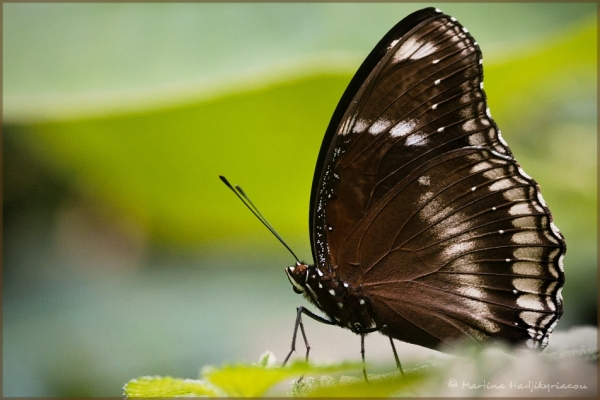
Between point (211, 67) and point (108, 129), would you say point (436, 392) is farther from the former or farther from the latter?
point (108, 129)

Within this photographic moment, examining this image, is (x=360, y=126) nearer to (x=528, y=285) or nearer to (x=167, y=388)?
(x=528, y=285)

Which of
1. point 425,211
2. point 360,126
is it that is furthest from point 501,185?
point 360,126

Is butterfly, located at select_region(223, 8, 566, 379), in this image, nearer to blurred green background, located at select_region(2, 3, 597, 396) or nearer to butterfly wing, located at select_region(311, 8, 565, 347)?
butterfly wing, located at select_region(311, 8, 565, 347)

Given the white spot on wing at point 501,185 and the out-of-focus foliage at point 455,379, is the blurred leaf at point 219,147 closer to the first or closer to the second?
the white spot on wing at point 501,185

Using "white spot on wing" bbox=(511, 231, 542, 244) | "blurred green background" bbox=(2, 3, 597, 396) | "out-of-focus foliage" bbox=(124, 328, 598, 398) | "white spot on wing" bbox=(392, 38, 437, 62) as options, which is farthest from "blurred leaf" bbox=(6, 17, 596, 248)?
"out-of-focus foliage" bbox=(124, 328, 598, 398)

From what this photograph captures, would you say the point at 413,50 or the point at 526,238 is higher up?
the point at 413,50

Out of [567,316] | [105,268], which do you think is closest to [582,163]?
[567,316]

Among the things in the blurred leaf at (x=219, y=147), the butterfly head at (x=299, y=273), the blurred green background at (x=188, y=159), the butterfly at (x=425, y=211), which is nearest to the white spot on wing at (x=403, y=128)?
the butterfly at (x=425, y=211)
